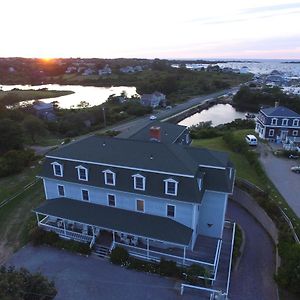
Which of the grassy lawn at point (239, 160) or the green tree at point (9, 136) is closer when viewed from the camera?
the grassy lawn at point (239, 160)

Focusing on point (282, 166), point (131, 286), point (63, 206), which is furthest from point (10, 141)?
point (282, 166)

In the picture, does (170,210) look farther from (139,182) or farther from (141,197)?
(139,182)

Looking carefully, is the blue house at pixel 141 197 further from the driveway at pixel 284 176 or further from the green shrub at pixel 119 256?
the driveway at pixel 284 176

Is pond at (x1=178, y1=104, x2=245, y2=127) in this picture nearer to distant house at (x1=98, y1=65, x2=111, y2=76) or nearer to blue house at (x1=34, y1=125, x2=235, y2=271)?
blue house at (x1=34, y1=125, x2=235, y2=271)

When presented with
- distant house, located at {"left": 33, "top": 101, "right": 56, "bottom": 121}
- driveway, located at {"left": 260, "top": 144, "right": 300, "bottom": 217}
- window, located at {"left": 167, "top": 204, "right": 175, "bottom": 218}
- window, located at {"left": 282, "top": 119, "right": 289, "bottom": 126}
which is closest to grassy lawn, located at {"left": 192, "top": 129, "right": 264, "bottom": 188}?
driveway, located at {"left": 260, "top": 144, "right": 300, "bottom": 217}

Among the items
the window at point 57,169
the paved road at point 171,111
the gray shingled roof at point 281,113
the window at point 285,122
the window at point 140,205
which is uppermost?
the window at point 57,169

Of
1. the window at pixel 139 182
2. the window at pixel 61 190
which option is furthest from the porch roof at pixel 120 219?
the window at pixel 139 182

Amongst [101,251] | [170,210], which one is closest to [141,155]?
[170,210]
